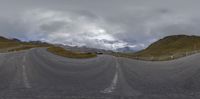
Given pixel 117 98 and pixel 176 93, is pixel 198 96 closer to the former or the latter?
pixel 176 93

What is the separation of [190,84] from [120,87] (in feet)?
13.7

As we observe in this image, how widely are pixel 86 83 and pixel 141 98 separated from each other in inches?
250

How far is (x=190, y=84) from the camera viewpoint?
68.7 ft

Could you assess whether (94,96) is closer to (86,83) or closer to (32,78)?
(86,83)

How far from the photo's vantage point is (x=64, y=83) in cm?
2144

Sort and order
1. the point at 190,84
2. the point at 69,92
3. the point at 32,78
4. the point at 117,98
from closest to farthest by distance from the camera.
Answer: the point at 117,98
the point at 69,92
the point at 190,84
the point at 32,78

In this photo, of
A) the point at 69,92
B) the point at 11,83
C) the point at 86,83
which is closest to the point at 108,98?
the point at 69,92

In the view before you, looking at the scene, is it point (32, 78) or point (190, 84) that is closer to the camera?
point (190, 84)

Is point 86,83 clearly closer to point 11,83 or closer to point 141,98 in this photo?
point 11,83

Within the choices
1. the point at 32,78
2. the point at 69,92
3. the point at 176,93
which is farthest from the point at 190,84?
the point at 32,78

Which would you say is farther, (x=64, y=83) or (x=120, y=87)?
(x=64, y=83)

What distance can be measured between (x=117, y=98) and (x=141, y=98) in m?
1.04

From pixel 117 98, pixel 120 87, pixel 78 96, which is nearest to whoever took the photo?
pixel 117 98

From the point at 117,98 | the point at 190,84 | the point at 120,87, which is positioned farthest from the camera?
the point at 190,84
